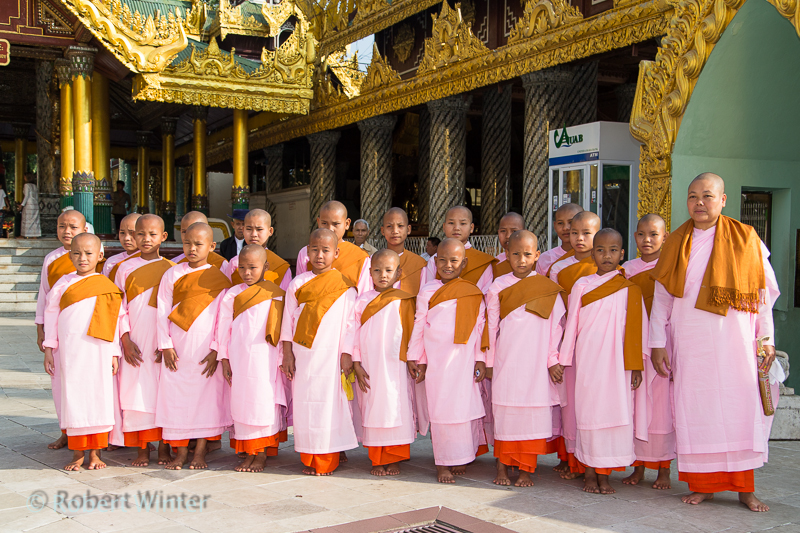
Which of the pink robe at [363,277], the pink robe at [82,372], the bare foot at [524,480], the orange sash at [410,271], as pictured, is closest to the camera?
the bare foot at [524,480]

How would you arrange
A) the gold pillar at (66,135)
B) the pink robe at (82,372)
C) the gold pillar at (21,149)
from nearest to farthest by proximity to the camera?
the pink robe at (82,372) < the gold pillar at (66,135) < the gold pillar at (21,149)

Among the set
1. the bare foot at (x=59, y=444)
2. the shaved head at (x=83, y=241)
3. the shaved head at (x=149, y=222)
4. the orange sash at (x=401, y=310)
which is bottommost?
the bare foot at (x=59, y=444)

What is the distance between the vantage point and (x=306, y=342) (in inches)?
193

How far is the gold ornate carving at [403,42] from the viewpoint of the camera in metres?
16.2

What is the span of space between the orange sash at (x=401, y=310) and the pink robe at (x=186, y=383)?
1.06 metres

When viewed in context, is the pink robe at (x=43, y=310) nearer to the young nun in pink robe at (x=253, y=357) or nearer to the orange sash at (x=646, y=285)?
the young nun in pink robe at (x=253, y=357)

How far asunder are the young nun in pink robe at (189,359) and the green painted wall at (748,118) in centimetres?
460

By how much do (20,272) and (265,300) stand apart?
11219mm

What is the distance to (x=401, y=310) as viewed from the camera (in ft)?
16.5

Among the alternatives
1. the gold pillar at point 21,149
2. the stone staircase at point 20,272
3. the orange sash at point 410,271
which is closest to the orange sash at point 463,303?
the orange sash at point 410,271

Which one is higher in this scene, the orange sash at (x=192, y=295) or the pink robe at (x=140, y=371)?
the orange sash at (x=192, y=295)

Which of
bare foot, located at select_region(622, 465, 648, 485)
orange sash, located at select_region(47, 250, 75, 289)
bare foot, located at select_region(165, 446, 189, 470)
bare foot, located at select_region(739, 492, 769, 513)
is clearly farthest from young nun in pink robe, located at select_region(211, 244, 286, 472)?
bare foot, located at select_region(739, 492, 769, 513)

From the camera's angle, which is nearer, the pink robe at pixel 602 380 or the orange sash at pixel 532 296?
the pink robe at pixel 602 380

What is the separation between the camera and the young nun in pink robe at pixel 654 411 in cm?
475
